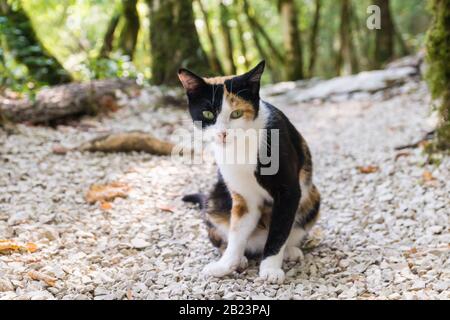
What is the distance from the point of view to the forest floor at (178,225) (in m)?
2.46

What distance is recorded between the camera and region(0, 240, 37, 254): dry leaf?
8.70 ft

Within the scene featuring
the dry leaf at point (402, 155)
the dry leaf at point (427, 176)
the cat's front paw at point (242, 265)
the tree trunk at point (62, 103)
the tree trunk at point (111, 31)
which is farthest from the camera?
the tree trunk at point (111, 31)

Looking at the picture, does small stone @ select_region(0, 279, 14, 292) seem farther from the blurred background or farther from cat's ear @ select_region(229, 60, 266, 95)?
the blurred background

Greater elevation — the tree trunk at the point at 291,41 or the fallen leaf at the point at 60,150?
the tree trunk at the point at 291,41

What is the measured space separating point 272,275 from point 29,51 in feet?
14.6

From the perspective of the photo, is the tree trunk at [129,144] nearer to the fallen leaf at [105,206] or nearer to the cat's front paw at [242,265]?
the fallen leaf at [105,206]

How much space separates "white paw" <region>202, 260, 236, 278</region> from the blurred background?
117 inches

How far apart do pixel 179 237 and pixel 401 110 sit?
3.98m

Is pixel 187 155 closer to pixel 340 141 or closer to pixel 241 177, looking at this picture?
pixel 340 141

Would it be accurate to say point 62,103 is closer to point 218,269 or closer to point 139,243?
point 139,243

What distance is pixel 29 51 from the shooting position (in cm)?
566

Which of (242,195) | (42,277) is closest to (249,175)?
(242,195)

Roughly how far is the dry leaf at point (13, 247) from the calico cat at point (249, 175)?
0.99 m

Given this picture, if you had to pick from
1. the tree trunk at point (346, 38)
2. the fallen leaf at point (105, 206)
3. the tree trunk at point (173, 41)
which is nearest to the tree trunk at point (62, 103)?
the tree trunk at point (173, 41)
